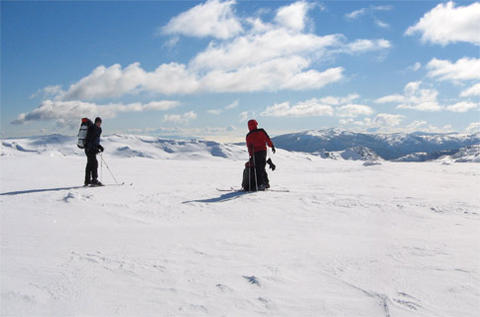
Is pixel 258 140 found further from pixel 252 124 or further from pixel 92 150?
pixel 92 150

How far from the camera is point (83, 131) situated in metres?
10.6

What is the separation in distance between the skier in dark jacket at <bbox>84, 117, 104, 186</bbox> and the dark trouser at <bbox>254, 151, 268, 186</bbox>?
529cm

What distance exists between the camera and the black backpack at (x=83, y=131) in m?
10.5

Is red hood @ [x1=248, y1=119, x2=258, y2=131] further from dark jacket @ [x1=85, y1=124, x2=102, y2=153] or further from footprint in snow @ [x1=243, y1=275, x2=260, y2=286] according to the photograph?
footprint in snow @ [x1=243, y1=275, x2=260, y2=286]

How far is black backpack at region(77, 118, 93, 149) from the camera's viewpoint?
34.5 feet

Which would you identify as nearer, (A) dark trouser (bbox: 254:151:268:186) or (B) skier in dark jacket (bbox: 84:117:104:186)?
(A) dark trouser (bbox: 254:151:268:186)

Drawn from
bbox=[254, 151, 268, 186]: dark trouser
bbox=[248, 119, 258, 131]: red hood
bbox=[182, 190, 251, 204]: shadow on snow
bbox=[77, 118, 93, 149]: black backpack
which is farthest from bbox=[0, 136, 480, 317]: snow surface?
bbox=[77, 118, 93, 149]: black backpack

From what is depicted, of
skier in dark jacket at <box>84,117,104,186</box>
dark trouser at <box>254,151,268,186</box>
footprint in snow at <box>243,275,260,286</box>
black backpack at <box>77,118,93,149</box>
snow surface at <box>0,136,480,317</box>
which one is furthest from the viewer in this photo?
black backpack at <box>77,118,93,149</box>

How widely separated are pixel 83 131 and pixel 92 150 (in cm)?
75

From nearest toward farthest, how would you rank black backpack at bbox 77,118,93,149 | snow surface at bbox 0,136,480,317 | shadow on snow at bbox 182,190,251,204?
snow surface at bbox 0,136,480,317 → shadow on snow at bbox 182,190,251,204 → black backpack at bbox 77,118,93,149

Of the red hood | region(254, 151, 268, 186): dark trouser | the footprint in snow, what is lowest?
the footprint in snow

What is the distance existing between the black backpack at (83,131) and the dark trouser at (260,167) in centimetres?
585

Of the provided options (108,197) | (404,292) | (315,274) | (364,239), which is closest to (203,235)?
(315,274)

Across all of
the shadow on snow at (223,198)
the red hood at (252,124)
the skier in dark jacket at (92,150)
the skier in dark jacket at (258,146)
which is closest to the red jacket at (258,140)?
the skier in dark jacket at (258,146)
